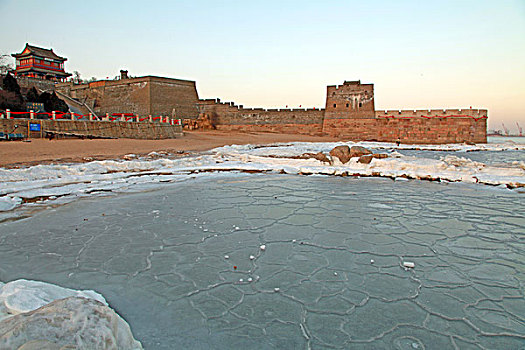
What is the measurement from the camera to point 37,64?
36.8 meters

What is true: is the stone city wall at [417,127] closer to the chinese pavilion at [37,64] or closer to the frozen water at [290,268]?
the frozen water at [290,268]

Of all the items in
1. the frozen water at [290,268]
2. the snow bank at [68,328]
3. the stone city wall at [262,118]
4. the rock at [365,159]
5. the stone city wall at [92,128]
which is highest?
the stone city wall at [262,118]

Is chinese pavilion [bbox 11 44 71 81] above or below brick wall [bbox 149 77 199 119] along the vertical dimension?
above

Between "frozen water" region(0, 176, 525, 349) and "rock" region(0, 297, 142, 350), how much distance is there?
1.27 ft

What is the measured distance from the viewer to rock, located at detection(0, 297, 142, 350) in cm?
124

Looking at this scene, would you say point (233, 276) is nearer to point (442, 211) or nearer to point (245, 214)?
point (245, 214)

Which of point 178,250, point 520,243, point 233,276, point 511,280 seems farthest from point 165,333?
point 520,243

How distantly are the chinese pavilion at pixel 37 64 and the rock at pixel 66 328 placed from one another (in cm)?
4375

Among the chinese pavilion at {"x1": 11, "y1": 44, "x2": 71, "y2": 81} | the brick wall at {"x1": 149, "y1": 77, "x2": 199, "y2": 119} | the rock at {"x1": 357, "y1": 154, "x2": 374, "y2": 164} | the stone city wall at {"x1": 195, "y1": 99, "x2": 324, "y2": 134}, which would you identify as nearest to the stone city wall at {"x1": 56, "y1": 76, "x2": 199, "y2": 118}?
the brick wall at {"x1": 149, "y1": 77, "x2": 199, "y2": 119}

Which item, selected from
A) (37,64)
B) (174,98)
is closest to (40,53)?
(37,64)

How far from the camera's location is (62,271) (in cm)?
258

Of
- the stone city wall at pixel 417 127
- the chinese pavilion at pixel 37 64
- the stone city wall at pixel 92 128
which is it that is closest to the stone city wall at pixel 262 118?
the stone city wall at pixel 417 127

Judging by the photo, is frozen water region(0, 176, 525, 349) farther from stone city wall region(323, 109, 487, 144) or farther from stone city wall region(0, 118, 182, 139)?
stone city wall region(323, 109, 487, 144)

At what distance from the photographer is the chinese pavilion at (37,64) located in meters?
36.4
